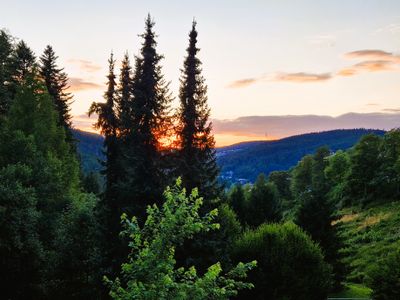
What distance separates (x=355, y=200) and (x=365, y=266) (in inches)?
1740

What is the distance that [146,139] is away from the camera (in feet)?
108

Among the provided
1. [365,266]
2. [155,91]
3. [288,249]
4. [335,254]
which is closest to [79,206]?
[155,91]

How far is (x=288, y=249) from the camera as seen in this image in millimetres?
35375

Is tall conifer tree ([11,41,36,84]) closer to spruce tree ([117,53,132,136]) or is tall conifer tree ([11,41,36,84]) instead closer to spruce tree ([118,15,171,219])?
spruce tree ([117,53,132,136])

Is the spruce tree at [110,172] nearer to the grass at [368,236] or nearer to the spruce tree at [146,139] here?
the spruce tree at [146,139]

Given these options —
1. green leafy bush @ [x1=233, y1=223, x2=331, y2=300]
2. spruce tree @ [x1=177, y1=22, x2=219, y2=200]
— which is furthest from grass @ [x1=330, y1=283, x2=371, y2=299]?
spruce tree @ [x1=177, y1=22, x2=219, y2=200]

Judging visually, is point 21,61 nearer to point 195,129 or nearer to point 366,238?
point 195,129

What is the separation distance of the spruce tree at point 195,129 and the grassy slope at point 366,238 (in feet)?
70.6

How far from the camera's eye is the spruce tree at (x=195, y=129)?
35.0m

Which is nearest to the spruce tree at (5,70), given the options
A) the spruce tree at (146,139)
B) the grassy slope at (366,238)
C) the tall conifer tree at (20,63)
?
the tall conifer tree at (20,63)

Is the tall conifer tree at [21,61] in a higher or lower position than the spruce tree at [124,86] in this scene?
higher

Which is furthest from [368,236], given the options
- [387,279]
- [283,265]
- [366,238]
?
[283,265]

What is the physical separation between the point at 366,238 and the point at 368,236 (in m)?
0.60

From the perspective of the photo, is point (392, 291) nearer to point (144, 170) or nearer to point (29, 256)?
point (144, 170)
